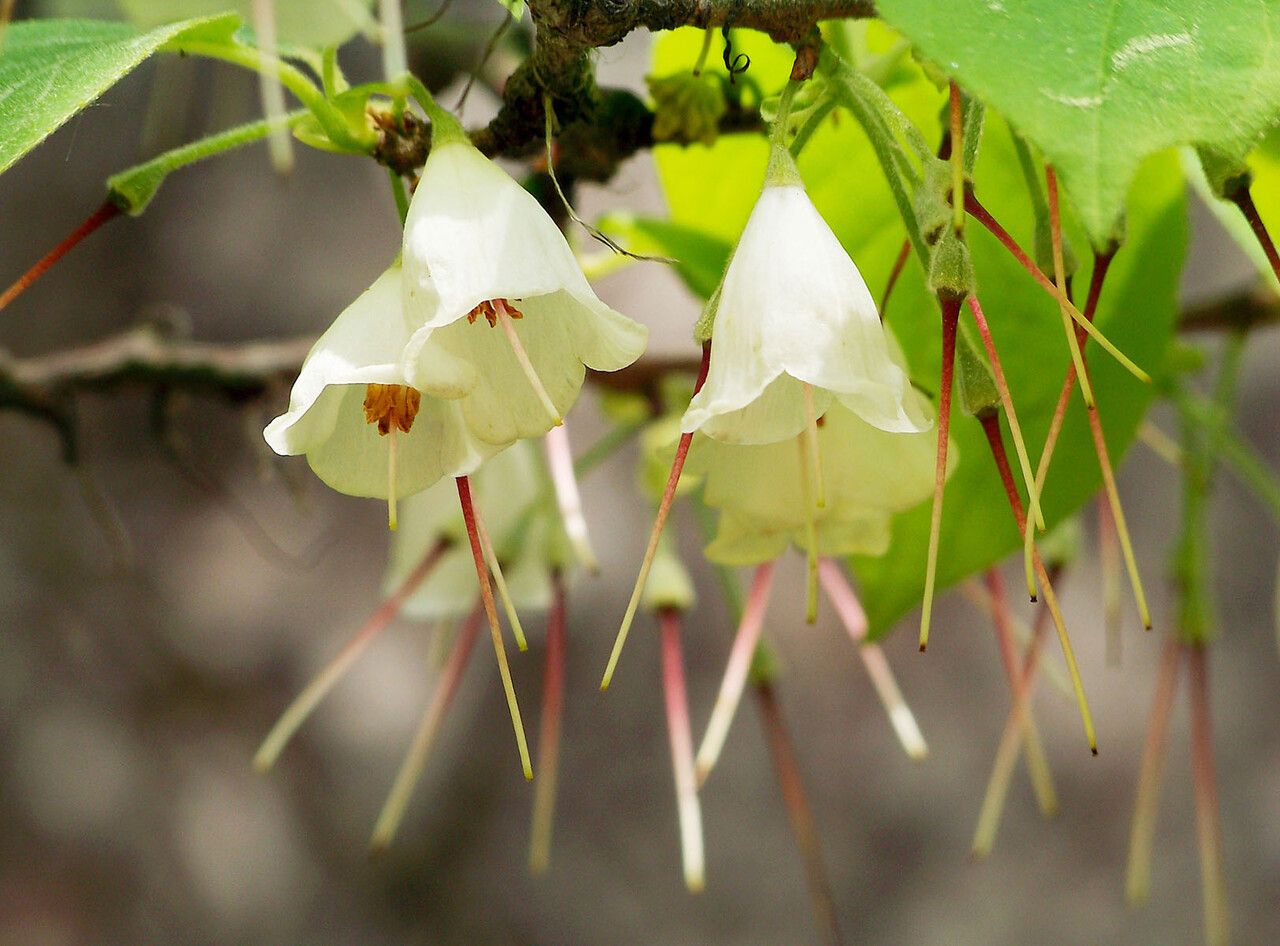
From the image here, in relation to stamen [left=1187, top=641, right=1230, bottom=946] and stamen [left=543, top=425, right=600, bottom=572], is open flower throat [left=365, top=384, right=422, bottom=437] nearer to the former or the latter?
stamen [left=543, top=425, right=600, bottom=572]

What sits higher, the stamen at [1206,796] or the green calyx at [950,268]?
the green calyx at [950,268]

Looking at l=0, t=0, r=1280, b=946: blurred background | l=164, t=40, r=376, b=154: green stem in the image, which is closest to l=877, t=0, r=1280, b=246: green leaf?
l=164, t=40, r=376, b=154: green stem

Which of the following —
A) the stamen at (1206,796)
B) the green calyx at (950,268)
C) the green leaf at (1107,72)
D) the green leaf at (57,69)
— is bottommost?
the stamen at (1206,796)

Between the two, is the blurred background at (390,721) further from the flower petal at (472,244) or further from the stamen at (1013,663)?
the flower petal at (472,244)

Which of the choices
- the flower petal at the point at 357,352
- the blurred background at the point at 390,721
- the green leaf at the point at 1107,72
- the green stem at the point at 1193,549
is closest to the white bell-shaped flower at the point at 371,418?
the flower petal at the point at 357,352

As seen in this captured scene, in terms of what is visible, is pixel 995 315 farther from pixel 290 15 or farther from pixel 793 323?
pixel 290 15

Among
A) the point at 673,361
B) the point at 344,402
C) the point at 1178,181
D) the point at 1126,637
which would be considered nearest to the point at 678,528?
the point at 1126,637

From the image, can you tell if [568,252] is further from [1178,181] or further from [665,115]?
[1178,181]
